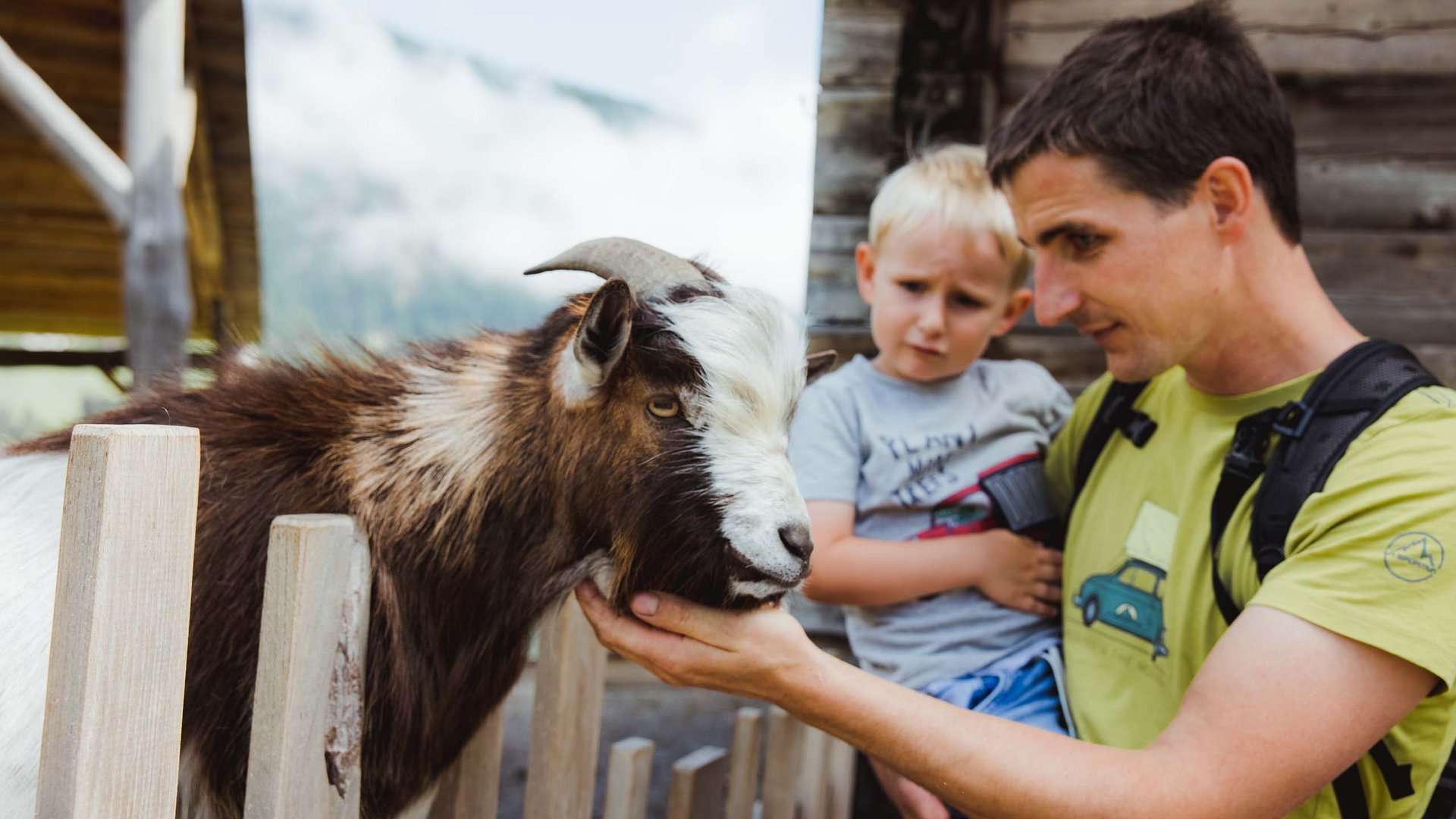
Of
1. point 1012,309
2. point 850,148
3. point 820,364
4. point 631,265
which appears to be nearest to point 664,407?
point 631,265

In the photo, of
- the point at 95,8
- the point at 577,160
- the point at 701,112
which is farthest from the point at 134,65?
the point at 701,112

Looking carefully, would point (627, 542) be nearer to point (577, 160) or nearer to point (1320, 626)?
point (1320, 626)

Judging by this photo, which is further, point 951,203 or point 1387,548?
point 951,203

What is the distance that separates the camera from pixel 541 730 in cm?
226

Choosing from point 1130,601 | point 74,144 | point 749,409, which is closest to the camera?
point 749,409

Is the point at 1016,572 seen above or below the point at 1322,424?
below

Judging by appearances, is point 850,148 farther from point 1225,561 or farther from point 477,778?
point 477,778

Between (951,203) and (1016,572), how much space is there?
950 millimetres

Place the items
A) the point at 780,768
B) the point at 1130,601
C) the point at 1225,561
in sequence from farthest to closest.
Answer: the point at 780,768
the point at 1130,601
the point at 1225,561

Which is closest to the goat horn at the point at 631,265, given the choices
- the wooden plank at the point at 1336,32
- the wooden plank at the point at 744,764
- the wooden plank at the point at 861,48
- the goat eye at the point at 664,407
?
the goat eye at the point at 664,407

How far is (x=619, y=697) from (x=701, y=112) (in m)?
64.7

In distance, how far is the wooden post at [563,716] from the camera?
2230mm

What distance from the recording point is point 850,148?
3.77 metres

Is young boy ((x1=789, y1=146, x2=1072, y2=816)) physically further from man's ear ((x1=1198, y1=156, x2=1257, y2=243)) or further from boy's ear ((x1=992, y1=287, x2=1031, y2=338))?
man's ear ((x1=1198, y1=156, x2=1257, y2=243))
